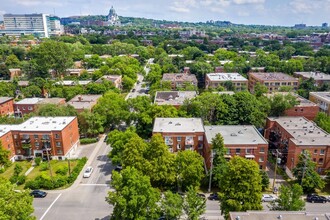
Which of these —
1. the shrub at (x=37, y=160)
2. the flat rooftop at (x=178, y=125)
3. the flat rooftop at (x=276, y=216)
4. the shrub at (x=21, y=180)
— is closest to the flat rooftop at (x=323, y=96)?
the flat rooftop at (x=178, y=125)

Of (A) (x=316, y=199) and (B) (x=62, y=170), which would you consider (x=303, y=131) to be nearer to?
(A) (x=316, y=199)

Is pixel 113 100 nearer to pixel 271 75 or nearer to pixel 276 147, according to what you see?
pixel 276 147

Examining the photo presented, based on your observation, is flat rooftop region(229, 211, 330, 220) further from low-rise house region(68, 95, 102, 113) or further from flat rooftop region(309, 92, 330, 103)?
flat rooftop region(309, 92, 330, 103)

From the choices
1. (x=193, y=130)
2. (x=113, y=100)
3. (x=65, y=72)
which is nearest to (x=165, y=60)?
(x=65, y=72)

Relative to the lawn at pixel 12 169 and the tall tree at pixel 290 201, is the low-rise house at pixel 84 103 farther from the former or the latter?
the tall tree at pixel 290 201

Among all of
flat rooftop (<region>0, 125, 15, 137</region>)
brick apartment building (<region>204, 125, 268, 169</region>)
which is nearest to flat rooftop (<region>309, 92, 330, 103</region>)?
brick apartment building (<region>204, 125, 268, 169</region>)

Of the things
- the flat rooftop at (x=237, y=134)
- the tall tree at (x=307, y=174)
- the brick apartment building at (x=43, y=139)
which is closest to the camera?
the tall tree at (x=307, y=174)
